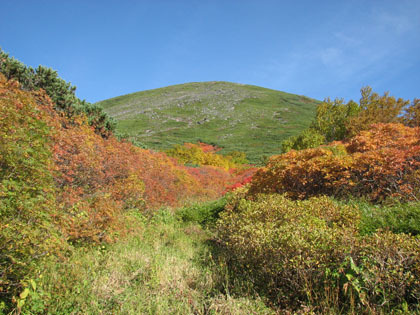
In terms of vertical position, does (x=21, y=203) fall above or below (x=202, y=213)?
above

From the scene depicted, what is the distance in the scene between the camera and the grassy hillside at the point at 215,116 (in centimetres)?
4956

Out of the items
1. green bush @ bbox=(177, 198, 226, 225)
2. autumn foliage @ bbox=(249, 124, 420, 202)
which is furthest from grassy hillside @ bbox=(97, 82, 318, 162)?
autumn foliage @ bbox=(249, 124, 420, 202)

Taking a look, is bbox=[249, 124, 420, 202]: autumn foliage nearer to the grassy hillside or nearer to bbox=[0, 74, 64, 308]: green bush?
bbox=[0, 74, 64, 308]: green bush

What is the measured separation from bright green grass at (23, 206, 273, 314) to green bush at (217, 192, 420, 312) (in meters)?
0.43

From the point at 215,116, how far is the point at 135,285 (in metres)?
65.4

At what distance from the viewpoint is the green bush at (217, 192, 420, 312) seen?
8.89 ft

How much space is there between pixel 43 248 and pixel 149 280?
1664 mm

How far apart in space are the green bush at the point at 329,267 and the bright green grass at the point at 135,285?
1.41 feet

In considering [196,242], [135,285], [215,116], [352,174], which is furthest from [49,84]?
[215,116]

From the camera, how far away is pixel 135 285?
395 centimetres

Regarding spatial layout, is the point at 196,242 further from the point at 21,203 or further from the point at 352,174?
the point at 352,174

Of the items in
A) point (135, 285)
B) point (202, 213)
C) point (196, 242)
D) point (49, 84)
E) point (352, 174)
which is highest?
→ point (49, 84)

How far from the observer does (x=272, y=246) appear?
348cm

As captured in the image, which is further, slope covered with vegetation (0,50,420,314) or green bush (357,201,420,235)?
green bush (357,201,420,235)
